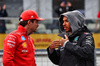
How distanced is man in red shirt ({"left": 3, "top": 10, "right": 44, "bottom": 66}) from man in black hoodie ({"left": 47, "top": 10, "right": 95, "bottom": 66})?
0.39 meters

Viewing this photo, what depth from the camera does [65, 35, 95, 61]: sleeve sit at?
301cm

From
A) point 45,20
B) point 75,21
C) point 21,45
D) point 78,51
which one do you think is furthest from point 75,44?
point 45,20

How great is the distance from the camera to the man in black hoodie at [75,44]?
3.03 m

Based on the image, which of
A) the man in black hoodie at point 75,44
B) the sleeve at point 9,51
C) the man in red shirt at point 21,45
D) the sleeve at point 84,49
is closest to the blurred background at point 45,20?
the man in red shirt at point 21,45

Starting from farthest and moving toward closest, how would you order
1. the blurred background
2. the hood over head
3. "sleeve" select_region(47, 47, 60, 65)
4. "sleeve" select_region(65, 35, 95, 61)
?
the blurred background → "sleeve" select_region(47, 47, 60, 65) → the hood over head → "sleeve" select_region(65, 35, 95, 61)

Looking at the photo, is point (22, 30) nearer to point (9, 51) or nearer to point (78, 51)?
point (9, 51)

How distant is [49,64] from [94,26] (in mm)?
3992

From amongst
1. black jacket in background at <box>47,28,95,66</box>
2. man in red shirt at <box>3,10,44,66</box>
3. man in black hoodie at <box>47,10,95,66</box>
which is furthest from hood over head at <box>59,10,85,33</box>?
man in red shirt at <box>3,10,44,66</box>

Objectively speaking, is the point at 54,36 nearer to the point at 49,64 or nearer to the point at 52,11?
the point at 49,64

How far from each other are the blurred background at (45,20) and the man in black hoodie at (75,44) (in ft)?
7.54

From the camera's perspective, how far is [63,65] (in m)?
3.21

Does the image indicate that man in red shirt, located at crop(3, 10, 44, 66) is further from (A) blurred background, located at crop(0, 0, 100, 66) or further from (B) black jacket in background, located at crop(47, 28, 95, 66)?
(A) blurred background, located at crop(0, 0, 100, 66)

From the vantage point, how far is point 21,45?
3.37m

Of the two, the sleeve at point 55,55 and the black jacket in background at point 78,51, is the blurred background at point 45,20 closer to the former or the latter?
the sleeve at point 55,55
